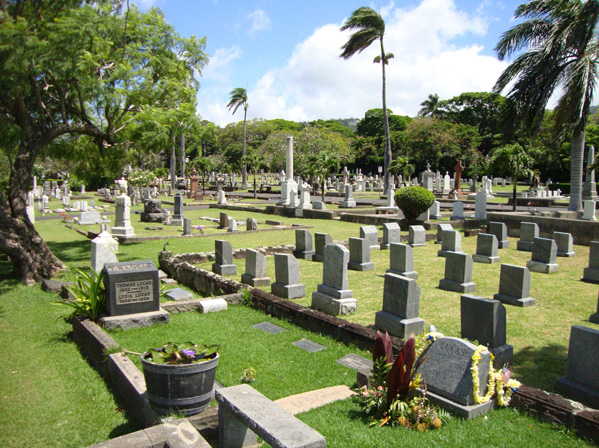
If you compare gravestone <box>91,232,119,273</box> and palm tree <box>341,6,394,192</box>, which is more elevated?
palm tree <box>341,6,394,192</box>

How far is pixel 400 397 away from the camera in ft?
15.0

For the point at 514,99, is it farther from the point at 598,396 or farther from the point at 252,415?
the point at 252,415

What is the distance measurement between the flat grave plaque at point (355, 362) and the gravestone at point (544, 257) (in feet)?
25.3

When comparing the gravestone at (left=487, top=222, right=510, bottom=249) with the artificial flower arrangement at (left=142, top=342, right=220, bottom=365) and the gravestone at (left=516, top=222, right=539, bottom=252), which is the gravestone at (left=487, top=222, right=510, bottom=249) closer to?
the gravestone at (left=516, top=222, right=539, bottom=252)

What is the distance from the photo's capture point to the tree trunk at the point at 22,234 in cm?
1085

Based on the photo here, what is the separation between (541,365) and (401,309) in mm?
1952

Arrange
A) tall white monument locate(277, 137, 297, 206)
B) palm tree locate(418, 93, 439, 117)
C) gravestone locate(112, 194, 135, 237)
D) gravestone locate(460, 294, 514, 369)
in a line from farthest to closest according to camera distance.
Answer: palm tree locate(418, 93, 439, 117)
tall white monument locate(277, 137, 297, 206)
gravestone locate(112, 194, 135, 237)
gravestone locate(460, 294, 514, 369)

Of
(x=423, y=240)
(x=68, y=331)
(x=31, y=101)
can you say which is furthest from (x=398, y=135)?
(x=68, y=331)

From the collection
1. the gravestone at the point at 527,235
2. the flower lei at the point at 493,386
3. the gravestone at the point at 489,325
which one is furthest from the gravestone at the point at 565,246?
the flower lei at the point at 493,386

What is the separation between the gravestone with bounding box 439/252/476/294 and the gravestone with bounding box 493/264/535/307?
2.87 feet

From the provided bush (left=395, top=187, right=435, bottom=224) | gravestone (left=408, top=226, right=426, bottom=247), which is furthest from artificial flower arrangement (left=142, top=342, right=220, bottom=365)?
bush (left=395, top=187, right=435, bottom=224)

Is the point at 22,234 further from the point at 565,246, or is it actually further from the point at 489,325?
the point at 565,246

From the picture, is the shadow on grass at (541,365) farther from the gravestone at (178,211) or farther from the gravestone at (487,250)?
the gravestone at (178,211)

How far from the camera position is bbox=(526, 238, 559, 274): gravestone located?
1168 centimetres
